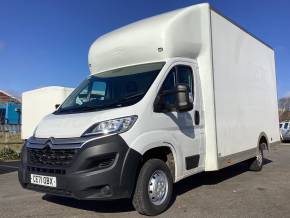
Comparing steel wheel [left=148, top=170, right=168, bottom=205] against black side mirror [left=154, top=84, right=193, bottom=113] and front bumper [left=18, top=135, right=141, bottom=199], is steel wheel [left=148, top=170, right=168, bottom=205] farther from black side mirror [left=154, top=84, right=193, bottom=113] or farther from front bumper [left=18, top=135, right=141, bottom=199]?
black side mirror [left=154, top=84, right=193, bottom=113]

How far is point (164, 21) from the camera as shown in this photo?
268 inches

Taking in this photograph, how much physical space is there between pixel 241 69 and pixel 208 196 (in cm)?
319

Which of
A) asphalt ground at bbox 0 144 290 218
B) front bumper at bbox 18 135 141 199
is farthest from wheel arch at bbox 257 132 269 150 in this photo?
front bumper at bbox 18 135 141 199

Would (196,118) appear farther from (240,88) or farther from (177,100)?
(240,88)

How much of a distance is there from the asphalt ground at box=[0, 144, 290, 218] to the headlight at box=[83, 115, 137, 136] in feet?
4.50

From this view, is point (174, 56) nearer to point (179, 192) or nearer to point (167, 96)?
point (167, 96)

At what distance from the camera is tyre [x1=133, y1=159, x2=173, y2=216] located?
5.64m

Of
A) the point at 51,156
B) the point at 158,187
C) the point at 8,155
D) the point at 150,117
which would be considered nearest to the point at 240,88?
the point at 150,117

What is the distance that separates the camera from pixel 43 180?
5637 millimetres

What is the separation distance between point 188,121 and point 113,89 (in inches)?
54.5

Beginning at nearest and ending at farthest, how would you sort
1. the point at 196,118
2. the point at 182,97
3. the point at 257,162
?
the point at 182,97, the point at 196,118, the point at 257,162

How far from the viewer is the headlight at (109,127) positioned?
5358mm

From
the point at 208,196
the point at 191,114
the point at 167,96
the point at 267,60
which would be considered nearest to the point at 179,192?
the point at 208,196

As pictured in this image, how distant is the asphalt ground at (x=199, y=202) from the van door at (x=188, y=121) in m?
0.63
